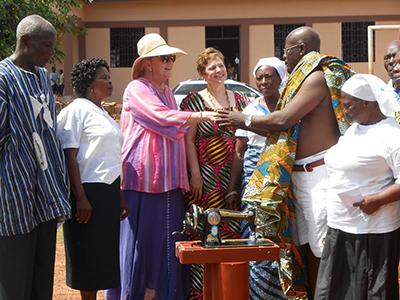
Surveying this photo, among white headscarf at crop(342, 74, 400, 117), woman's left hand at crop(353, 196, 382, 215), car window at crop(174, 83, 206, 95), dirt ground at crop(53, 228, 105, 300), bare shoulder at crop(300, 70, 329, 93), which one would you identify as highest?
car window at crop(174, 83, 206, 95)

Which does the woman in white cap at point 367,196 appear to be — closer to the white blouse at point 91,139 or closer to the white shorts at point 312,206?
the white shorts at point 312,206

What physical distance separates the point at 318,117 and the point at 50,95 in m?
1.59

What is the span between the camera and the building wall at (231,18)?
26656 mm

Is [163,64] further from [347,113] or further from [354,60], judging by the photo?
[354,60]

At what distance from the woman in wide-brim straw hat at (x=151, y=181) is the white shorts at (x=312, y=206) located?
1.02 metres

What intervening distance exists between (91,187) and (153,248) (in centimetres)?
78

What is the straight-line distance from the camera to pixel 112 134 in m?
4.74

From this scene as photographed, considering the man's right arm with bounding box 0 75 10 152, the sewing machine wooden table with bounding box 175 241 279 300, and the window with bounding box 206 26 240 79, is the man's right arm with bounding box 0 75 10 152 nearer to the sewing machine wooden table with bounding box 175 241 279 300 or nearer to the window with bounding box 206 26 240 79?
the sewing machine wooden table with bounding box 175 241 279 300

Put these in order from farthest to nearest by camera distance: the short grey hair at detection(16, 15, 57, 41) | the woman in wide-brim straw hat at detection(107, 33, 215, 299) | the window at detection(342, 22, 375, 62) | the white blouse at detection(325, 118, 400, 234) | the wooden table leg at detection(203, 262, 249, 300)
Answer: the window at detection(342, 22, 375, 62)
the woman in wide-brim straw hat at detection(107, 33, 215, 299)
the short grey hair at detection(16, 15, 57, 41)
the wooden table leg at detection(203, 262, 249, 300)
the white blouse at detection(325, 118, 400, 234)

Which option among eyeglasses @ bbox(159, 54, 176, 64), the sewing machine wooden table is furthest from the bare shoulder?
eyeglasses @ bbox(159, 54, 176, 64)

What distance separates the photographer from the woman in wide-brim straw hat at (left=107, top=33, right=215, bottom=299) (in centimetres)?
507

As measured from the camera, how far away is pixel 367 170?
12.2ft

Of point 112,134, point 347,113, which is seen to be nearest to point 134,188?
point 112,134

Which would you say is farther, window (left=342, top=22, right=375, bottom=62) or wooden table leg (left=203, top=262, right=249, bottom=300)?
window (left=342, top=22, right=375, bottom=62)
